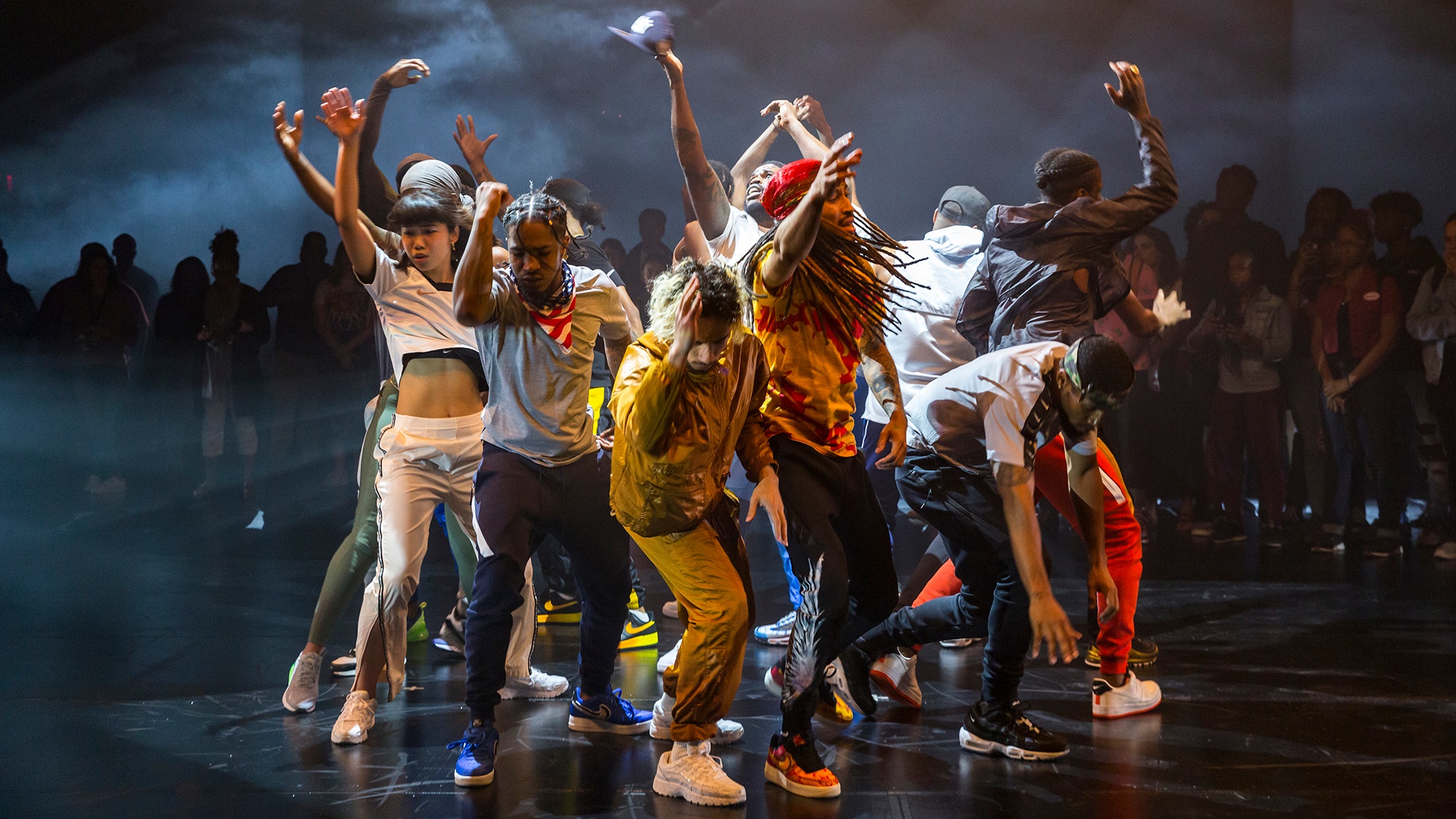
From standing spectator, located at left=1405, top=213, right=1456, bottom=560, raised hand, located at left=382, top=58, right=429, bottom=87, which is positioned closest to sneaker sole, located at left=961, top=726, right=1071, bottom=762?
raised hand, located at left=382, top=58, right=429, bottom=87

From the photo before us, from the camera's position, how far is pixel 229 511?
723 cm

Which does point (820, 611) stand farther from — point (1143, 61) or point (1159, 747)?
point (1143, 61)

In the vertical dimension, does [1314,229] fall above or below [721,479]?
above

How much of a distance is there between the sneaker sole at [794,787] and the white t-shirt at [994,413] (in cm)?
95

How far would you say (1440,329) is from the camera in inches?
245

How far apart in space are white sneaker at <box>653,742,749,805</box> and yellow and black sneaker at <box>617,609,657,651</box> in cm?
157

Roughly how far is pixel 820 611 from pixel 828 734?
0.67 meters

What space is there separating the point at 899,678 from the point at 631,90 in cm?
551

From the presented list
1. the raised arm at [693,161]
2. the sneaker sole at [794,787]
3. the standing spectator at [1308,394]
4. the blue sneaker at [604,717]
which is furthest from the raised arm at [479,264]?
the standing spectator at [1308,394]

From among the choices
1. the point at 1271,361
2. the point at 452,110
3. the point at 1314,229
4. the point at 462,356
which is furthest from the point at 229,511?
the point at 1314,229

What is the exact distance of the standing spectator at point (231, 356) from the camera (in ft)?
23.5

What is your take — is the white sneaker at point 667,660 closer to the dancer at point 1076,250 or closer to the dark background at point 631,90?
the dancer at point 1076,250

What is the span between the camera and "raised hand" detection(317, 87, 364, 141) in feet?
9.14

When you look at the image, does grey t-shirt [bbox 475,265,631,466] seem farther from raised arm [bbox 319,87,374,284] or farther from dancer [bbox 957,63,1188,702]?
dancer [bbox 957,63,1188,702]
